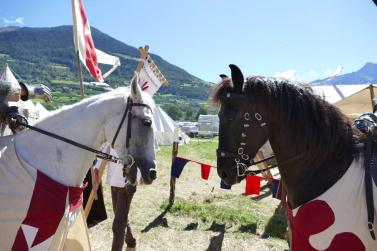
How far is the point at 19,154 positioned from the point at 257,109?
197 cm

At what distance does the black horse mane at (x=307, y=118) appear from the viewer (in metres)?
2.44

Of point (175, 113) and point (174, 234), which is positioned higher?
point (175, 113)

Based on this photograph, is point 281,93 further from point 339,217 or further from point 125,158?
point 125,158

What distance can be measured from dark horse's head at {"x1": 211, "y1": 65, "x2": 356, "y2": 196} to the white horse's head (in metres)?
0.66

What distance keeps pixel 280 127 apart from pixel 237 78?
0.54 metres

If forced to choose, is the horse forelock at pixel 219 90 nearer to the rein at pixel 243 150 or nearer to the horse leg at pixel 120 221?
the rein at pixel 243 150

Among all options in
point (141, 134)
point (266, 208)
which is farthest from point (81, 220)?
point (266, 208)

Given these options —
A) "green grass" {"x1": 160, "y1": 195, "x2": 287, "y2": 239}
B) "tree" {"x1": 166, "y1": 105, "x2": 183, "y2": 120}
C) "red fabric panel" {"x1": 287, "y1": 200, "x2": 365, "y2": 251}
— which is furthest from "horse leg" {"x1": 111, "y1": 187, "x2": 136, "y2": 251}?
"tree" {"x1": 166, "y1": 105, "x2": 183, "y2": 120}

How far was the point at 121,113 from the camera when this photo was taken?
281cm

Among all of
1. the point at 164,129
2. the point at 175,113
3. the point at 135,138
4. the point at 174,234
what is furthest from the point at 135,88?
the point at 175,113

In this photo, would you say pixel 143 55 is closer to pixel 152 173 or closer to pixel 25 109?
pixel 25 109

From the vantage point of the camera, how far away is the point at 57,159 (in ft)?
8.57

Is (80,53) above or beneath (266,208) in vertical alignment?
above

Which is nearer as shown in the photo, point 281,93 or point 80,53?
point 281,93
